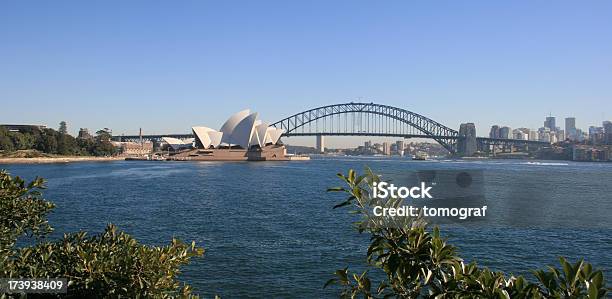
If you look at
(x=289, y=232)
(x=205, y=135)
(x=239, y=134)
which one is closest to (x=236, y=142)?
(x=239, y=134)

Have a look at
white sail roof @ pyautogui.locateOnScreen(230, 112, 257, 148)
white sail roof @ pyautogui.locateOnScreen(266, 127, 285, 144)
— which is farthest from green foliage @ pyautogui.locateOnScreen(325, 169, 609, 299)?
white sail roof @ pyautogui.locateOnScreen(266, 127, 285, 144)

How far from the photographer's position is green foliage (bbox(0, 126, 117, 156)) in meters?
88.3

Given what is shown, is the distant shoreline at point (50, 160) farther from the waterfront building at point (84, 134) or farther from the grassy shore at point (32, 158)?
the waterfront building at point (84, 134)

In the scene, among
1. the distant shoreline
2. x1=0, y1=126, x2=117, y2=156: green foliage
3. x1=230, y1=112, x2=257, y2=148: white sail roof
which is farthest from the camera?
x1=230, y1=112, x2=257, y2=148: white sail roof

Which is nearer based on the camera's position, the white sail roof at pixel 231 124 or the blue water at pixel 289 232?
the blue water at pixel 289 232

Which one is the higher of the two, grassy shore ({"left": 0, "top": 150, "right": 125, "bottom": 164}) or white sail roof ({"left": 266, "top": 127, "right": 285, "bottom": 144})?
white sail roof ({"left": 266, "top": 127, "right": 285, "bottom": 144})

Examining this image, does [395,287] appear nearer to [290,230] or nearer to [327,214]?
[290,230]

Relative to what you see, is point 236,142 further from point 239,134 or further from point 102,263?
point 102,263

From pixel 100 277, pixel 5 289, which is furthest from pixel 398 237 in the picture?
pixel 5 289

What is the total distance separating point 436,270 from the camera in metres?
3.10

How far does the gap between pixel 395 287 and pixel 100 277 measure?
259 centimetres

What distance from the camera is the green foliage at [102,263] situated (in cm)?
A: 415

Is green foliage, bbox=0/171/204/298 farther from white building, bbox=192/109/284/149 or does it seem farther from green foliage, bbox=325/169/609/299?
white building, bbox=192/109/284/149

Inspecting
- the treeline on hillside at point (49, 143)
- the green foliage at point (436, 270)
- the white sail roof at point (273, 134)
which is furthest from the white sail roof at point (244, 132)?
the green foliage at point (436, 270)
